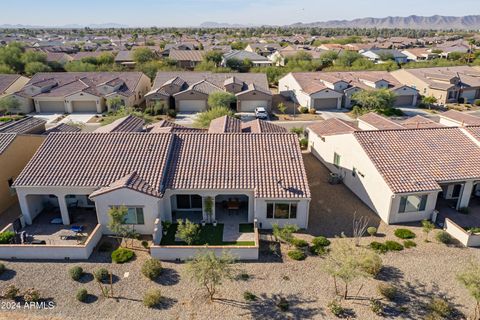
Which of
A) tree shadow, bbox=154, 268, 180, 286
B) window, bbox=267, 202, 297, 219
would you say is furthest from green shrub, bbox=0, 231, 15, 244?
window, bbox=267, 202, 297, 219

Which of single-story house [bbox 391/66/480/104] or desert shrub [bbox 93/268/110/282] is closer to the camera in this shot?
desert shrub [bbox 93/268/110/282]

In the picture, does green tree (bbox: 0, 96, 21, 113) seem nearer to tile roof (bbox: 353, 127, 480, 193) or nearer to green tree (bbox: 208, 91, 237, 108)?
green tree (bbox: 208, 91, 237, 108)

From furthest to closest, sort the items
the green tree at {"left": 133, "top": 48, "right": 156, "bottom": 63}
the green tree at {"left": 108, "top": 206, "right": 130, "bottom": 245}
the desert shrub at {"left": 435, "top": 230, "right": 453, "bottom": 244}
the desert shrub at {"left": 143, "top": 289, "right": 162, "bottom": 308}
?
the green tree at {"left": 133, "top": 48, "right": 156, "bottom": 63} → the desert shrub at {"left": 435, "top": 230, "right": 453, "bottom": 244} → the green tree at {"left": 108, "top": 206, "right": 130, "bottom": 245} → the desert shrub at {"left": 143, "top": 289, "right": 162, "bottom": 308}

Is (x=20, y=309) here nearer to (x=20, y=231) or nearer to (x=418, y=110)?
(x=20, y=231)

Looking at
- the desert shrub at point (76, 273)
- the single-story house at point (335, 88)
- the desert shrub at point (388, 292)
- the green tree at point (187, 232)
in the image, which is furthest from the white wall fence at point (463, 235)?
the single-story house at point (335, 88)

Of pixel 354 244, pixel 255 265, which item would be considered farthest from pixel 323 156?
pixel 255 265

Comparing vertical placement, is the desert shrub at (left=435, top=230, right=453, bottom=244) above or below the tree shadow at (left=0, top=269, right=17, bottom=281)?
above

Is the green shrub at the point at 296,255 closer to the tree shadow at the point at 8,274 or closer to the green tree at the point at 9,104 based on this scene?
the tree shadow at the point at 8,274

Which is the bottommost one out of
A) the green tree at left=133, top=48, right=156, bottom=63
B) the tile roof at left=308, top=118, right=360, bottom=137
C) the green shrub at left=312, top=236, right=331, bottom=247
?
the green shrub at left=312, top=236, right=331, bottom=247
